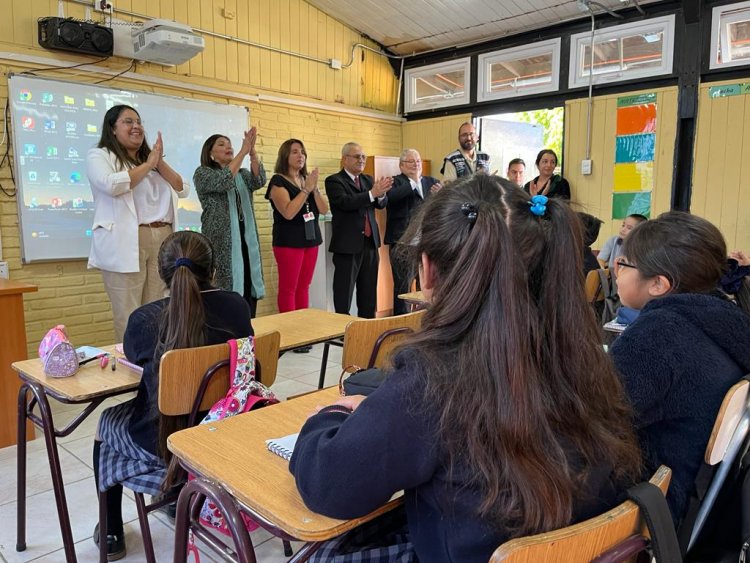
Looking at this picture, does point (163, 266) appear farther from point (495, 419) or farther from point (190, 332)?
point (495, 419)

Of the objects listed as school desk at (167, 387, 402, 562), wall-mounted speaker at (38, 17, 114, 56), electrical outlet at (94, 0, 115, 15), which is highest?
electrical outlet at (94, 0, 115, 15)

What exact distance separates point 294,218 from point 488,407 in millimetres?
3354

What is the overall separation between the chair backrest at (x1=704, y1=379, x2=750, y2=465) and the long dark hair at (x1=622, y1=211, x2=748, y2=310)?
0.34 metres

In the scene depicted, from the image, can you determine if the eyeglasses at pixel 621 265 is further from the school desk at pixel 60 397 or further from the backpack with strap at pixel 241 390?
the school desk at pixel 60 397

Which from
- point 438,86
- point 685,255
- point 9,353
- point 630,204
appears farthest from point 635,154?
point 9,353

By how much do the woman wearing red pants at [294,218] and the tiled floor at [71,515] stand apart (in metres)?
1.61

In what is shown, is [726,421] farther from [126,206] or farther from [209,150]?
[209,150]

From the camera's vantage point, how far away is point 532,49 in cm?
534

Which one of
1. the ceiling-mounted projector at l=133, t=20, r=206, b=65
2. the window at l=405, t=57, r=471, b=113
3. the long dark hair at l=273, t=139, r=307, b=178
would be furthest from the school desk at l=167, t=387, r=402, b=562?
the window at l=405, t=57, r=471, b=113

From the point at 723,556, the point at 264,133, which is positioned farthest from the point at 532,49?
the point at 723,556

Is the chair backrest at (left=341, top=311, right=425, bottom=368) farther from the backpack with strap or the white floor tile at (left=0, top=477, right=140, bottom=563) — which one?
the white floor tile at (left=0, top=477, right=140, bottom=563)

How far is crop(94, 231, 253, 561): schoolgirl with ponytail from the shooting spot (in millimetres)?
1589

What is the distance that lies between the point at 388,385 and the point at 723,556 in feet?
2.77

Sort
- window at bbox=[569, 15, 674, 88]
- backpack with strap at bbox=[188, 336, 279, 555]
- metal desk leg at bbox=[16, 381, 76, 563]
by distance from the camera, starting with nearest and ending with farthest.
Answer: backpack with strap at bbox=[188, 336, 279, 555]
metal desk leg at bbox=[16, 381, 76, 563]
window at bbox=[569, 15, 674, 88]
